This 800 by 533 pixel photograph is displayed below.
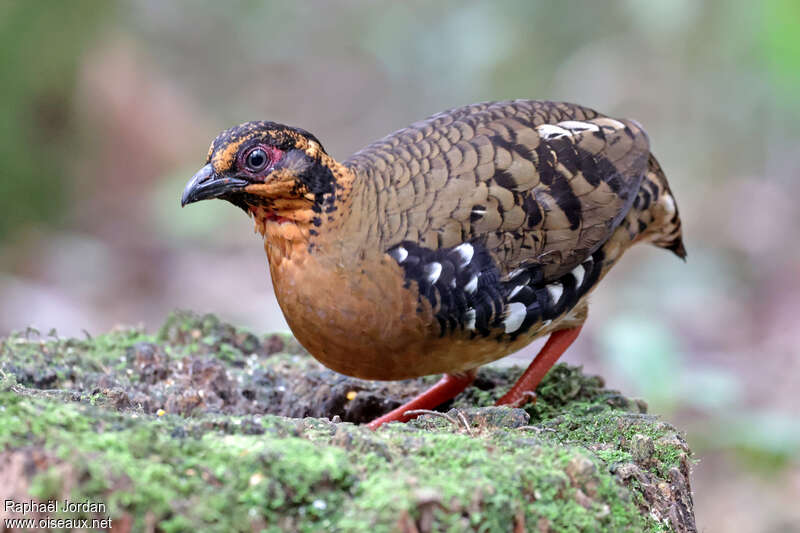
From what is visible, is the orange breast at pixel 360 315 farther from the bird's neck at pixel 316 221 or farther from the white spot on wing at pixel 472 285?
the white spot on wing at pixel 472 285

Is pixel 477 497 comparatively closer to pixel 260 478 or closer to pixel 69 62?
pixel 260 478

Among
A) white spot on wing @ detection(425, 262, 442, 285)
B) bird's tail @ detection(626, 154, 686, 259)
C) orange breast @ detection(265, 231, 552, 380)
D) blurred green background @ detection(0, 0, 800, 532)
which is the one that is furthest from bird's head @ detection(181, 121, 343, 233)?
blurred green background @ detection(0, 0, 800, 532)

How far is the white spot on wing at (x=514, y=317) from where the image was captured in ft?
13.5

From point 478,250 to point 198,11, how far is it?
1185 cm

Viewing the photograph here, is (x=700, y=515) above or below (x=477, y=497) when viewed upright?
above

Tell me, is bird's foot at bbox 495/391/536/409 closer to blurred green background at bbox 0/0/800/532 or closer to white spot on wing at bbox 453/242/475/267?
white spot on wing at bbox 453/242/475/267

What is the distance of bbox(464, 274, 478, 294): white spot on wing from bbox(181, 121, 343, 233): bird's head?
28.7 inches

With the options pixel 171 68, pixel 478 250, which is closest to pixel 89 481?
pixel 478 250

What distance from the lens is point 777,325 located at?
8844 millimetres

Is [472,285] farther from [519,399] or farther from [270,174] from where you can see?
[270,174]

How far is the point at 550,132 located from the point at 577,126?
0.22m

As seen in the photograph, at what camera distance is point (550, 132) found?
14.6 ft

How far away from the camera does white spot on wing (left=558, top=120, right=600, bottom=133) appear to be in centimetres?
454

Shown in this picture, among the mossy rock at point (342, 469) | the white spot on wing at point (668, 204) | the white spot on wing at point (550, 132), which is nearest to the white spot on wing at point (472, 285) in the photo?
the mossy rock at point (342, 469)
